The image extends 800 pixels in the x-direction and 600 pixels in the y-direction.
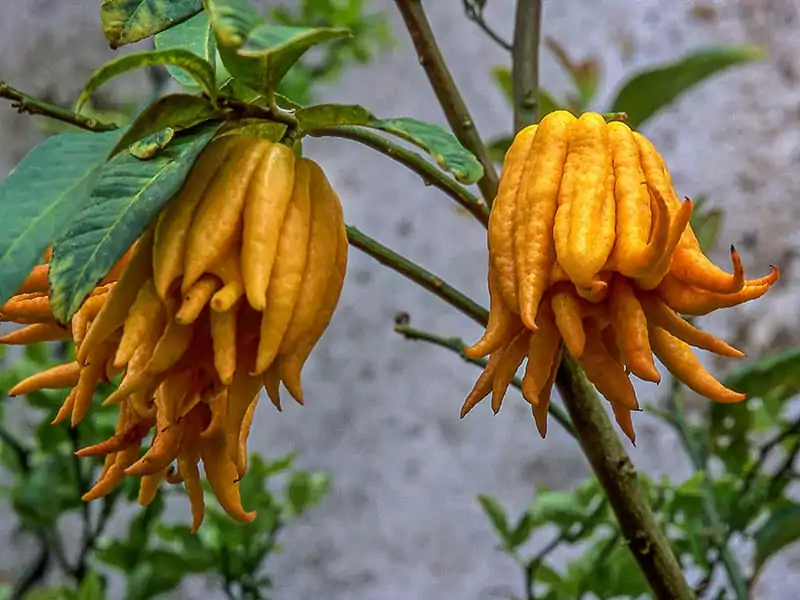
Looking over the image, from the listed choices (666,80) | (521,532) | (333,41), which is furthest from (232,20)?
(333,41)

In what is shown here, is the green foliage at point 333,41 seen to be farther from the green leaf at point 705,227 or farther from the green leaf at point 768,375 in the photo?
the green leaf at point 768,375

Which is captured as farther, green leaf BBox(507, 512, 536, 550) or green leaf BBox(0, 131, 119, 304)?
green leaf BBox(507, 512, 536, 550)

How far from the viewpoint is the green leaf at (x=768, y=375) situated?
665mm

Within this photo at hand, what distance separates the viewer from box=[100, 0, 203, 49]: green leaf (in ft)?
1.12

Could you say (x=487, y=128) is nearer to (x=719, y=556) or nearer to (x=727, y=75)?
(x=727, y=75)

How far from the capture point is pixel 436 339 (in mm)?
562

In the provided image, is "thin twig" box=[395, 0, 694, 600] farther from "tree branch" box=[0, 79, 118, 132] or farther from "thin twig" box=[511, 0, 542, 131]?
"tree branch" box=[0, 79, 118, 132]

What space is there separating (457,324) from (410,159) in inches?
39.3

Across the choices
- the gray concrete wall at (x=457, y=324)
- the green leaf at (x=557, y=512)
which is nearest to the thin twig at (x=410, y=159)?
the green leaf at (x=557, y=512)

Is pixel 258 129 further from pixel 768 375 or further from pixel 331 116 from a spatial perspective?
pixel 768 375

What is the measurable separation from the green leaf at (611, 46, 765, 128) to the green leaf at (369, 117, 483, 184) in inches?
14.4

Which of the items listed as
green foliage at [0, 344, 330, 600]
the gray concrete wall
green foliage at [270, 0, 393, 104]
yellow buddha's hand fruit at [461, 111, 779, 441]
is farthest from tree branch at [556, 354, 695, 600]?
the gray concrete wall

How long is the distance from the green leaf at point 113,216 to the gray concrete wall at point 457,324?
1.06 metres

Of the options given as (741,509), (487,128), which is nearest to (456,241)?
(487,128)
